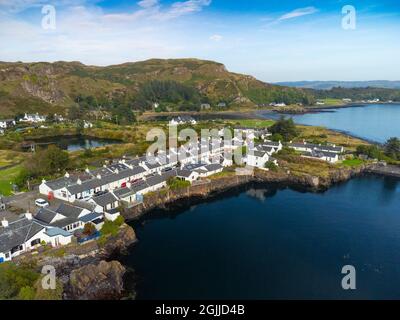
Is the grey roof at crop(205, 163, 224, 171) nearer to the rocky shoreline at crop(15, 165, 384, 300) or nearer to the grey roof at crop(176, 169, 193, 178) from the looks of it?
the rocky shoreline at crop(15, 165, 384, 300)

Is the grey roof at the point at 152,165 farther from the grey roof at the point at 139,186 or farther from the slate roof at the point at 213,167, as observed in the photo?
the slate roof at the point at 213,167

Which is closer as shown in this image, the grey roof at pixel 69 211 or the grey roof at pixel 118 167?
the grey roof at pixel 69 211

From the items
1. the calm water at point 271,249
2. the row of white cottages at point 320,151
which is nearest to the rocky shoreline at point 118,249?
the calm water at point 271,249

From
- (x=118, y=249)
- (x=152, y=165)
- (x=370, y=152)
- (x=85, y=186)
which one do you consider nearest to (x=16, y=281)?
(x=118, y=249)

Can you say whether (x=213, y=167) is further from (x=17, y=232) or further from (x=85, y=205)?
(x=17, y=232)

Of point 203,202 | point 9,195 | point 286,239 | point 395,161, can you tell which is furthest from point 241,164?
point 9,195

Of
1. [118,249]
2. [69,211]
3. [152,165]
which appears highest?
[152,165]
